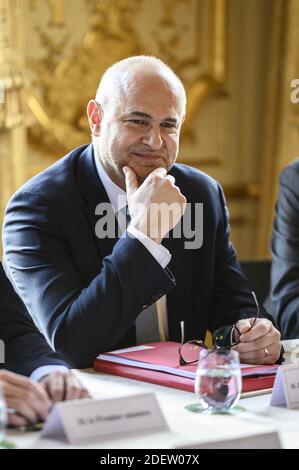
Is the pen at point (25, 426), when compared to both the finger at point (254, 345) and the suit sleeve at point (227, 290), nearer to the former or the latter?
the finger at point (254, 345)

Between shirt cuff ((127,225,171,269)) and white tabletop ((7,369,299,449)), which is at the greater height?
shirt cuff ((127,225,171,269))

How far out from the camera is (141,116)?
2777mm

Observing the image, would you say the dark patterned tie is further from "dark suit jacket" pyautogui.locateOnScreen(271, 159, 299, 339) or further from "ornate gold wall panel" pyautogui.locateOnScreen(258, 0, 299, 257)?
"ornate gold wall panel" pyautogui.locateOnScreen(258, 0, 299, 257)

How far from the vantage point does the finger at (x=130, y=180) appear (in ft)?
8.98

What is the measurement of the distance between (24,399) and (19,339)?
505 millimetres

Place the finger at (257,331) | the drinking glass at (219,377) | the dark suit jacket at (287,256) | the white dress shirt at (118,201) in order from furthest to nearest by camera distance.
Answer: the dark suit jacket at (287,256) → the white dress shirt at (118,201) → the finger at (257,331) → the drinking glass at (219,377)

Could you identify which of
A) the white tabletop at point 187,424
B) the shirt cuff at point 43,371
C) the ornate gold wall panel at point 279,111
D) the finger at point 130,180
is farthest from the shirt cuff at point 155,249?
the ornate gold wall panel at point 279,111

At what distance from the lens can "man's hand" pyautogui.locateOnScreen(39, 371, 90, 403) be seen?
6.23 ft

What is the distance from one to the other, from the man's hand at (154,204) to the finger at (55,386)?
0.72 meters

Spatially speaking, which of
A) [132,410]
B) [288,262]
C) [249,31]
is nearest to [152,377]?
[132,410]

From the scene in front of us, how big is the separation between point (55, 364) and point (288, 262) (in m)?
1.53

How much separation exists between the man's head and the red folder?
64 cm

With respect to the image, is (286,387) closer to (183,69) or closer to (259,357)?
(259,357)

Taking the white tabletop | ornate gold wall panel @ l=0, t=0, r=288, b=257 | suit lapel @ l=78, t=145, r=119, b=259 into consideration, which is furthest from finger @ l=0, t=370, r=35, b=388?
ornate gold wall panel @ l=0, t=0, r=288, b=257
